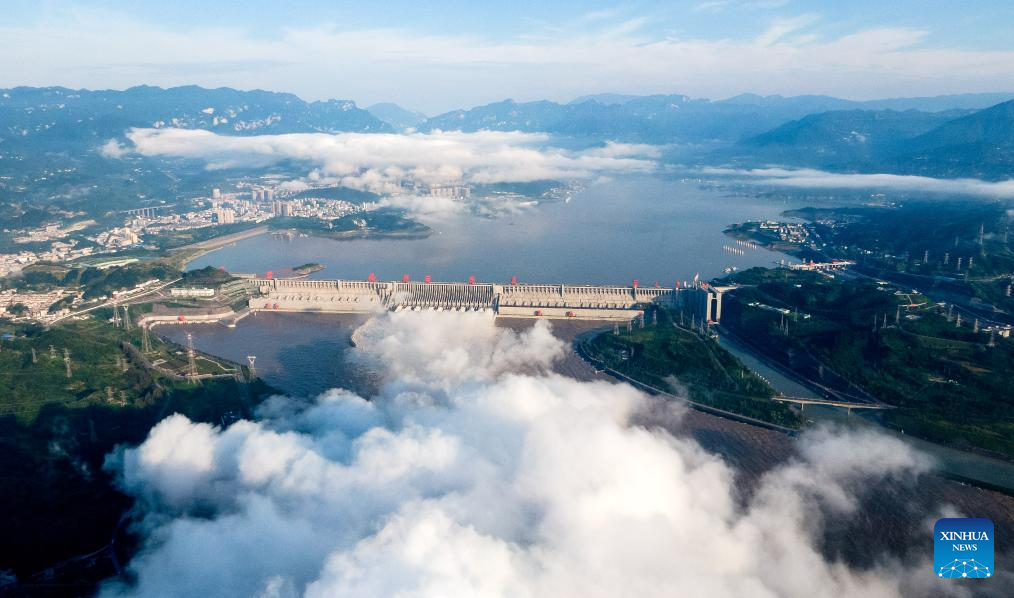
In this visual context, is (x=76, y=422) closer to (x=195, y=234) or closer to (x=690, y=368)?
(x=690, y=368)

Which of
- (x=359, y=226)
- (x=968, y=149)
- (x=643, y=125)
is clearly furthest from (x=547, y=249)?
(x=643, y=125)

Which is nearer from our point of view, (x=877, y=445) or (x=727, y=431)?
(x=877, y=445)

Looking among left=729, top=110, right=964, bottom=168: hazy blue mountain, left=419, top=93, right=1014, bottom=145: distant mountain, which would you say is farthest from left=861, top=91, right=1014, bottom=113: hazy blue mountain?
left=729, top=110, right=964, bottom=168: hazy blue mountain

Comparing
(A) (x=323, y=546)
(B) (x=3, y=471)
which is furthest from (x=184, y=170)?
(A) (x=323, y=546)

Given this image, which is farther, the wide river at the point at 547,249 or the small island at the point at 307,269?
the small island at the point at 307,269

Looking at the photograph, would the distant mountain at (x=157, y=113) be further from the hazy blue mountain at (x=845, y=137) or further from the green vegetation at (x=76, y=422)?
the green vegetation at (x=76, y=422)

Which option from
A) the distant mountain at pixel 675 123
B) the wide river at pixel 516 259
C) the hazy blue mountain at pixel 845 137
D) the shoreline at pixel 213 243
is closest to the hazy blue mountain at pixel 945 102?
the distant mountain at pixel 675 123

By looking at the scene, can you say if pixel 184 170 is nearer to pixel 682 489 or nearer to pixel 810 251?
pixel 810 251
